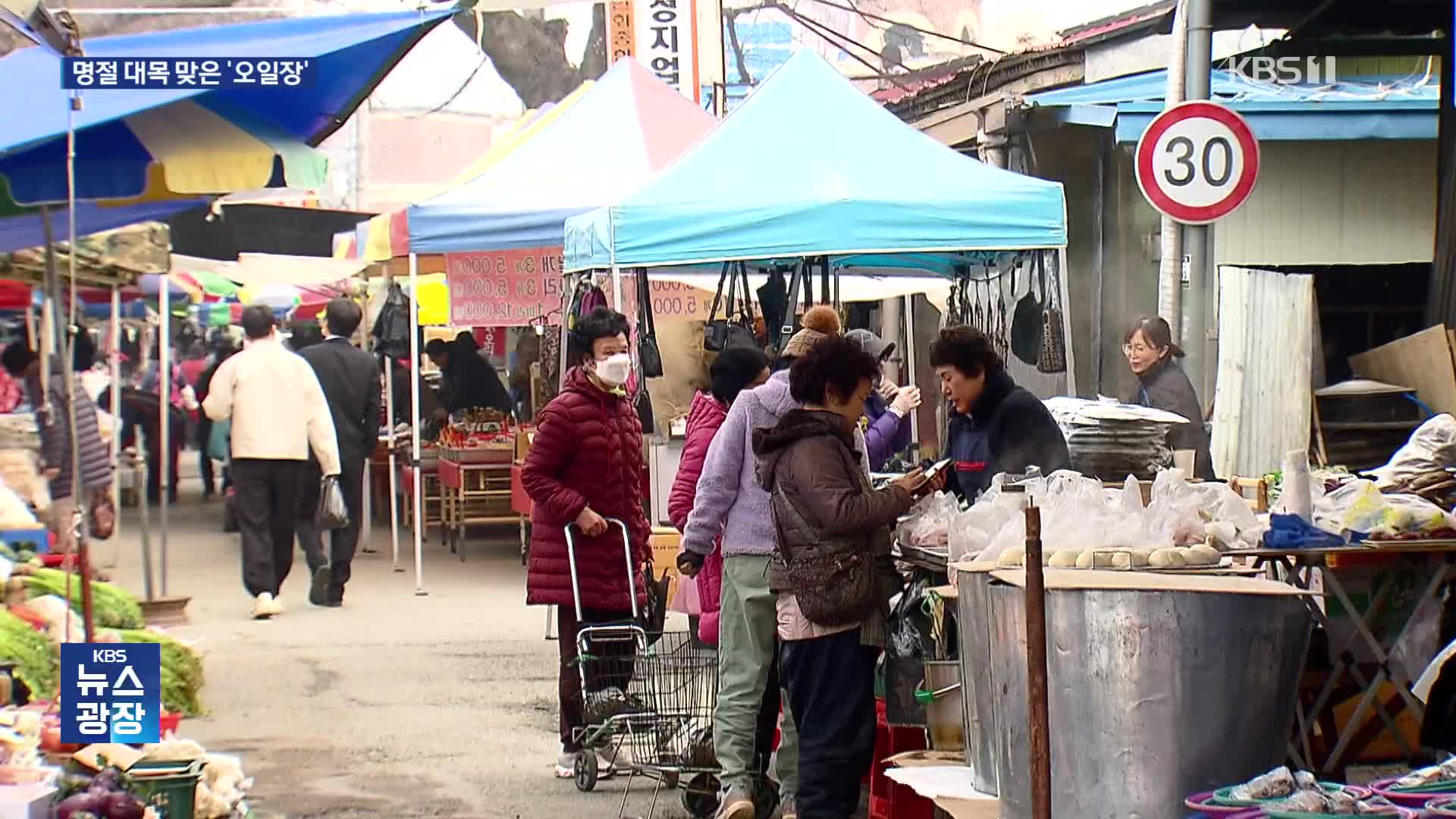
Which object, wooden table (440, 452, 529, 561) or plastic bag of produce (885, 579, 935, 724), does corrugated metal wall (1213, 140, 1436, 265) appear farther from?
plastic bag of produce (885, 579, 935, 724)

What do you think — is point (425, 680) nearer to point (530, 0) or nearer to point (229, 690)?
point (229, 690)

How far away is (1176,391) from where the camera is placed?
10484mm

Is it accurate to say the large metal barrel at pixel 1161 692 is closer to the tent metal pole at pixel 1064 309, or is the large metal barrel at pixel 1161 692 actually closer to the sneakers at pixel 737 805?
the sneakers at pixel 737 805

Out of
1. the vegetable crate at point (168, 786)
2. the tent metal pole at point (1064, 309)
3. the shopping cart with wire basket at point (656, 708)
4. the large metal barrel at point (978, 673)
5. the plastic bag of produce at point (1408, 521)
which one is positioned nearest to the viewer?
the large metal barrel at point (978, 673)

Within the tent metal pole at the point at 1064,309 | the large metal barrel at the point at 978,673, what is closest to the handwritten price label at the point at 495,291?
the tent metal pole at the point at 1064,309

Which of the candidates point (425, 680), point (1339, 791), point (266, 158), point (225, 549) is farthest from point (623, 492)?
point (225, 549)

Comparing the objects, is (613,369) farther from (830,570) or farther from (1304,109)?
(1304,109)

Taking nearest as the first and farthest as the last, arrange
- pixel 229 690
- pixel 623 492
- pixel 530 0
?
1. pixel 530 0
2. pixel 623 492
3. pixel 229 690

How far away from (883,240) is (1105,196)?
7.44 meters

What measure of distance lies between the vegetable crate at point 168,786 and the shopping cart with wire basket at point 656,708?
1.65m

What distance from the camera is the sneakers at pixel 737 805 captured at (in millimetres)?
7078

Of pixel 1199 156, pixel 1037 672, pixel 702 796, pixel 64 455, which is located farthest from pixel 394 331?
pixel 1037 672

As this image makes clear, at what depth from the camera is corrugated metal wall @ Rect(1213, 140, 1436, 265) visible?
595 inches

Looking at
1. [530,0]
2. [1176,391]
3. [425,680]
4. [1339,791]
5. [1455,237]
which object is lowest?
[425,680]
